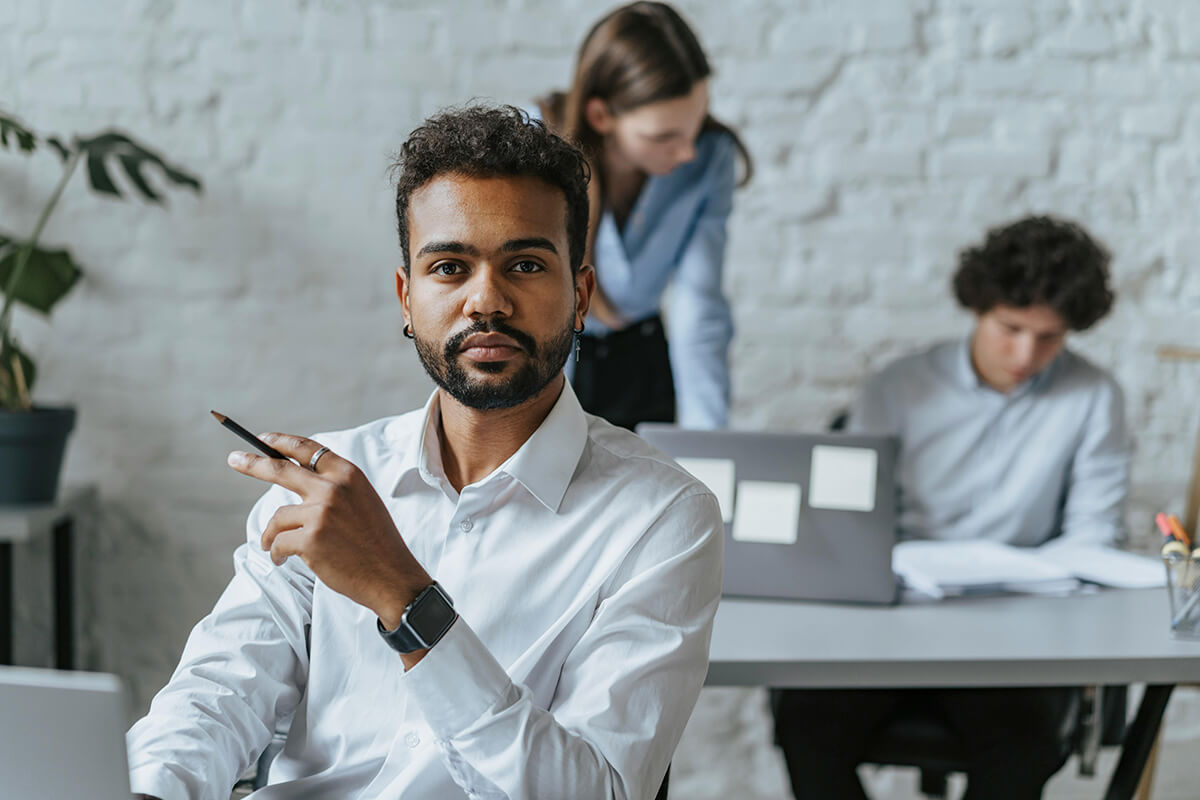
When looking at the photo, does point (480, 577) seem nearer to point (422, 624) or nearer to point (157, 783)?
point (422, 624)

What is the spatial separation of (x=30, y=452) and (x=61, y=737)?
1.91 m

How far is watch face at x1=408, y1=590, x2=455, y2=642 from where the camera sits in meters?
1.00

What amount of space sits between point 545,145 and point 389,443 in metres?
0.39

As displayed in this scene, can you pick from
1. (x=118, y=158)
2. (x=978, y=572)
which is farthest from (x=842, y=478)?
(x=118, y=158)

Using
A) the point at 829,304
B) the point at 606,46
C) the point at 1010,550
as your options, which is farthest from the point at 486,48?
the point at 1010,550

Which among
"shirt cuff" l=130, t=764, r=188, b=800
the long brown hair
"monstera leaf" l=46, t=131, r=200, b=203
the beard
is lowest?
"shirt cuff" l=130, t=764, r=188, b=800

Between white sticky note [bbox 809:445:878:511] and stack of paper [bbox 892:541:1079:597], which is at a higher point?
white sticky note [bbox 809:445:878:511]

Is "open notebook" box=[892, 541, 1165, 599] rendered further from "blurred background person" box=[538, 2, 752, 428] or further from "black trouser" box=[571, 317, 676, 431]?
"black trouser" box=[571, 317, 676, 431]

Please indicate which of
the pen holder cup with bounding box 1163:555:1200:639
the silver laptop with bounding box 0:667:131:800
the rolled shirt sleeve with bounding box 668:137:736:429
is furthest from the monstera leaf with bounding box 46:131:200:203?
the pen holder cup with bounding box 1163:555:1200:639

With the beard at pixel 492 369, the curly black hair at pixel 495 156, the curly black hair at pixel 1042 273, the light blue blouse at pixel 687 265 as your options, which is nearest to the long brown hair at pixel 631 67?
the light blue blouse at pixel 687 265

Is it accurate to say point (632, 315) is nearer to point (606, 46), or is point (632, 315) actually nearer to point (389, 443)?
point (606, 46)

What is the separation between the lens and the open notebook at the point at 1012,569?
188cm

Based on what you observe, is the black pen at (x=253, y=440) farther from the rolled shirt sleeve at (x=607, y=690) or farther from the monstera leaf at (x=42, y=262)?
the monstera leaf at (x=42, y=262)

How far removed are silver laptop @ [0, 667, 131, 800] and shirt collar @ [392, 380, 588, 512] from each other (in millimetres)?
531
